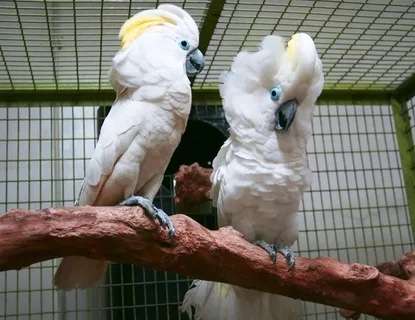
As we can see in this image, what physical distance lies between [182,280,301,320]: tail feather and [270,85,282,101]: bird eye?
69 centimetres

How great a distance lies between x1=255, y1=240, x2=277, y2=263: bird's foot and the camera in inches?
61.0

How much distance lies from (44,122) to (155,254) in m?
1.41

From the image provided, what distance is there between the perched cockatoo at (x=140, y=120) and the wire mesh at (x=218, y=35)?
253 millimetres

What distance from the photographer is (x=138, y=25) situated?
5.63ft

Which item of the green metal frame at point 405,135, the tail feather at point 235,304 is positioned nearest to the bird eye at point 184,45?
the tail feather at point 235,304

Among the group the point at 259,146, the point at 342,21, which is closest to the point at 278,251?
the point at 259,146

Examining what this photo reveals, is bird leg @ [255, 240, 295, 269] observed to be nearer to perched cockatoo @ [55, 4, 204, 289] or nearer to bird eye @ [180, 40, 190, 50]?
perched cockatoo @ [55, 4, 204, 289]

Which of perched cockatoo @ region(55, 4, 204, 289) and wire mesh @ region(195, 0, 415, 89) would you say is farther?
wire mesh @ region(195, 0, 415, 89)

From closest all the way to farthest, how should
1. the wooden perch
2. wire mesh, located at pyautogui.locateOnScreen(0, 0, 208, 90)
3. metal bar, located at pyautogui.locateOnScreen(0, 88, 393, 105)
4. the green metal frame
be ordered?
the wooden perch
wire mesh, located at pyautogui.locateOnScreen(0, 0, 208, 90)
metal bar, located at pyautogui.locateOnScreen(0, 88, 393, 105)
the green metal frame

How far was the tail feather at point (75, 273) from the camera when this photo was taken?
1570 millimetres

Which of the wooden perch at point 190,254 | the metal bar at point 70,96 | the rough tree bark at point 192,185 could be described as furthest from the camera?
the metal bar at point 70,96

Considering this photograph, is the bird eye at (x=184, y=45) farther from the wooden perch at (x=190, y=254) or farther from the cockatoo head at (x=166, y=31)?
the wooden perch at (x=190, y=254)

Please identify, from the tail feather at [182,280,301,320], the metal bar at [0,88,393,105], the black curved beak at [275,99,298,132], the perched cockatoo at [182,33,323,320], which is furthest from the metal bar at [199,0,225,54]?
the tail feather at [182,280,301,320]

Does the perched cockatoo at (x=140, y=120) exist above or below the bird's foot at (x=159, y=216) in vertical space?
above
